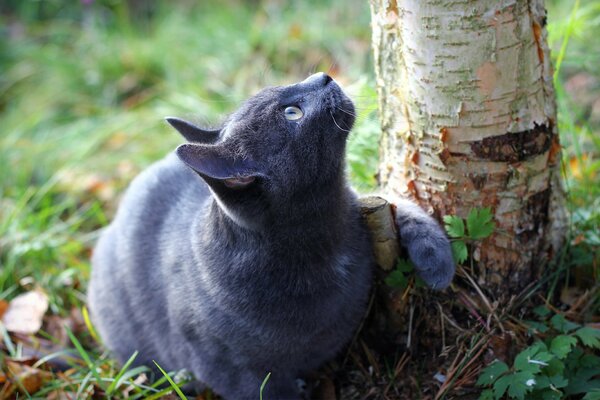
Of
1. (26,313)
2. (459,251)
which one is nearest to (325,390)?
(459,251)

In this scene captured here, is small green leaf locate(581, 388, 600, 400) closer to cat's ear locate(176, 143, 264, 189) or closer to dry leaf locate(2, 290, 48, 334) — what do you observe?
cat's ear locate(176, 143, 264, 189)

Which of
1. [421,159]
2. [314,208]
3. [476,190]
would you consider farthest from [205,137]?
[476,190]

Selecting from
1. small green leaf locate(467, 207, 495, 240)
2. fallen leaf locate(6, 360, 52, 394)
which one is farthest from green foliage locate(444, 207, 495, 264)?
fallen leaf locate(6, 360, 52, 394)

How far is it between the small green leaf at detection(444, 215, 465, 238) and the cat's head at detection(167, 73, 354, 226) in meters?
0.43

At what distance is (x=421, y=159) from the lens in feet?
7.38

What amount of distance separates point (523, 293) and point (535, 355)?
300 millimetres

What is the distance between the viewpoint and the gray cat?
6.66 ft

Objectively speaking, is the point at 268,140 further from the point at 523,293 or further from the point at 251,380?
the point at 523,293

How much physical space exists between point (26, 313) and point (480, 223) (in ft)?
7.14

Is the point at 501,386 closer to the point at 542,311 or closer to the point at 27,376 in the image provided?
the point at 542,311

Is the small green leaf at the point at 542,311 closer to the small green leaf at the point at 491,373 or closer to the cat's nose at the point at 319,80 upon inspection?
the small green leaf at the point at 491,373

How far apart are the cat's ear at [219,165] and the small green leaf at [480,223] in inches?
29.0

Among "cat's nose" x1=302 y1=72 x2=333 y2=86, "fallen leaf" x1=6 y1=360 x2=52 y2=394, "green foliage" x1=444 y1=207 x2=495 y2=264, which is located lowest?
"fallen leaf" x1=6 y1=360 x2=52 y2=394

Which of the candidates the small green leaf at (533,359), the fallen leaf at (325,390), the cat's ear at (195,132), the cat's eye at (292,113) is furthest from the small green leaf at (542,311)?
the cat's ear at (195,132)
